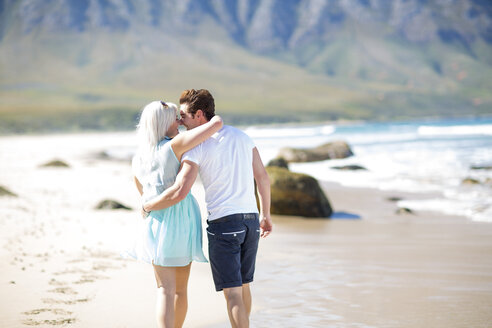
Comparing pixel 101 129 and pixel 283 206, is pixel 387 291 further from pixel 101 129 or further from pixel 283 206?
pixel 101 129

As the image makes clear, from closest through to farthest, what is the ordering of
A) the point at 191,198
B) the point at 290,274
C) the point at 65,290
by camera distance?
1. the point at 191,198
2. the point at 65,290
3. the point at 290,274

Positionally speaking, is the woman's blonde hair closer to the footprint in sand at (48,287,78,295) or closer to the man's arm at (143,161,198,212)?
the man's arm at (143,161,198,212)

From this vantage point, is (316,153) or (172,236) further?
(316,153)

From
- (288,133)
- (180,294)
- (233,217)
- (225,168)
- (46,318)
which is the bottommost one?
(46,318)

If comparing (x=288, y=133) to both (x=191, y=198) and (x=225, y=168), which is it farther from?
(x=225, y=168)

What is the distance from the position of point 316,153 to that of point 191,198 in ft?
82.1

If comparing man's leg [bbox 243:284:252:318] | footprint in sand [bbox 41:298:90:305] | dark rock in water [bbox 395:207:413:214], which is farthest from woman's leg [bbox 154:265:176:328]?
dark rock in water [bbox 395:207:413:214]

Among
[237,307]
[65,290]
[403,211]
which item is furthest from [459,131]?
[237,307]

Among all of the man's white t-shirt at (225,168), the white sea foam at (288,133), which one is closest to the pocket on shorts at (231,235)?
the man's white t-shirt at (225,168)

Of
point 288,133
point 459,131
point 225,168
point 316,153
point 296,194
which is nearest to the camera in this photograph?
point 225,168

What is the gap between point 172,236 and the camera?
4.79m

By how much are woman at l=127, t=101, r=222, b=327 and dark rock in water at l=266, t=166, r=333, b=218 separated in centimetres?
750

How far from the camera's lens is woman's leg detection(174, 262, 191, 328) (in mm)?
4988

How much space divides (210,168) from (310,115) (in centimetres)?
16740
